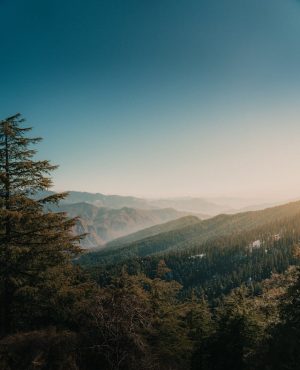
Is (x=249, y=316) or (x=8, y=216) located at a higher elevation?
(x=8, y=216)

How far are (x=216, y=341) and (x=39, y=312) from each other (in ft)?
53.0

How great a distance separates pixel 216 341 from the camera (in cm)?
2677

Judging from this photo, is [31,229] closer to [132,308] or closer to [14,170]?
[14,170]

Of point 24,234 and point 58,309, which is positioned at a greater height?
point 24,234

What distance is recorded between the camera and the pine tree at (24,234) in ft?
58.4

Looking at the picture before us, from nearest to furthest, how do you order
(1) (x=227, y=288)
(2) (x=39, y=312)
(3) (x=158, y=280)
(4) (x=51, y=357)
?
1. (4) (x=51, y=357)
2. (2) (x=39, y=312)
3. (3) (x=158, y=280)
4. (1) (x=227, y=288)

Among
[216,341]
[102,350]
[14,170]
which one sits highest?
[14,170]

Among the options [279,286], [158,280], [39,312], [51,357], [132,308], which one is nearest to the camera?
[51,357]

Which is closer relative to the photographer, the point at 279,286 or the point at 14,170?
the point at 14,170

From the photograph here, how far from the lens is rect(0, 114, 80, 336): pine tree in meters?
17.8

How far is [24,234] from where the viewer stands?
1834cm

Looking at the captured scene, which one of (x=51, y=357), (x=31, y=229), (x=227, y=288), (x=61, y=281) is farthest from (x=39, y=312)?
(x=227, y=288)

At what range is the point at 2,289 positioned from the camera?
725 inches

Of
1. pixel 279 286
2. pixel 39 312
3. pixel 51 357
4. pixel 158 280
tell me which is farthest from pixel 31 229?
pixel 279 286
